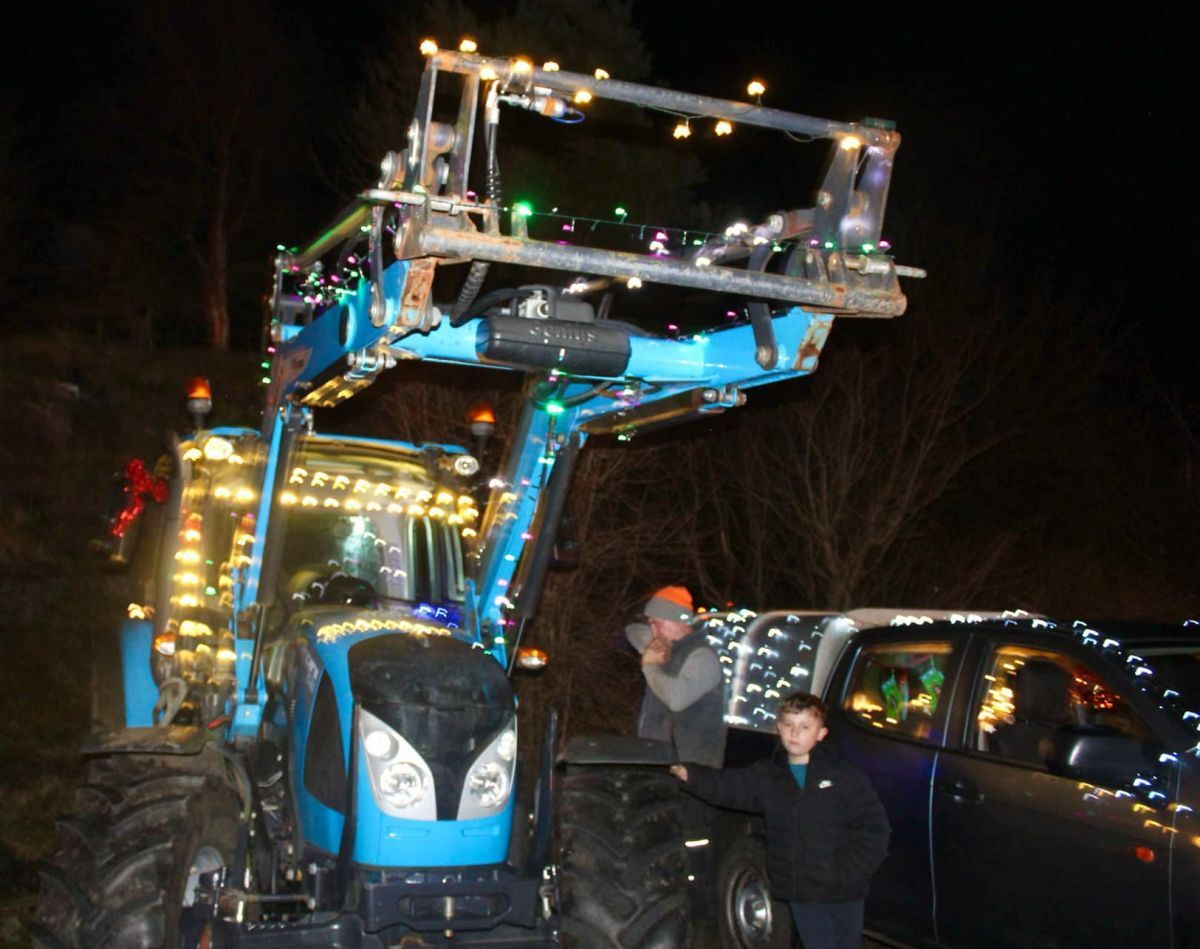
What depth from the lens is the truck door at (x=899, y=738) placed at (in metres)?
6.50

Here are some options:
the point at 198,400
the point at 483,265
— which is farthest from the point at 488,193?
the point at 198,400

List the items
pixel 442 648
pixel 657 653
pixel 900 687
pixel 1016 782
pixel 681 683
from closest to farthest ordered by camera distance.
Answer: pixel 442 648, pixel 1016 782, pixel 900 687, pixel 681 683, pixel 657 653

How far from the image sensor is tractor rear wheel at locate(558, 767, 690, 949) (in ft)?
18.6

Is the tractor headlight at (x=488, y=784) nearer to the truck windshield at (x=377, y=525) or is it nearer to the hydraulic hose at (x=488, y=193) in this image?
the hydraulic hose at (x=488, y=193)

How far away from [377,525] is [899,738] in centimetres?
309

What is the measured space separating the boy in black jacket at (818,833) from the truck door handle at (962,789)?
3.37 ft

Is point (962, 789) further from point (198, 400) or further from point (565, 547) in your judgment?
point (198, 400)

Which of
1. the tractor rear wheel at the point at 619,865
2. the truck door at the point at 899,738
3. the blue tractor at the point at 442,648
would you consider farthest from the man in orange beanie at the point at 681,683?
the tractor rear wheel at the point at 619,865

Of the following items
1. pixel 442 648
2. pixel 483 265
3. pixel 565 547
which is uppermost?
pixel 483 265

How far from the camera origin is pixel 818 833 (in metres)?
5.36

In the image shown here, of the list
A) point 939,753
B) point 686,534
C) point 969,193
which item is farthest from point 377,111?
point 939,753

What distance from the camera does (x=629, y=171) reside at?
1162 centimetres

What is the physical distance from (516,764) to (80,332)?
2089cm

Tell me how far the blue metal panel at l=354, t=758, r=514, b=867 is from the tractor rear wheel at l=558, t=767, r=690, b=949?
1.66 feet
